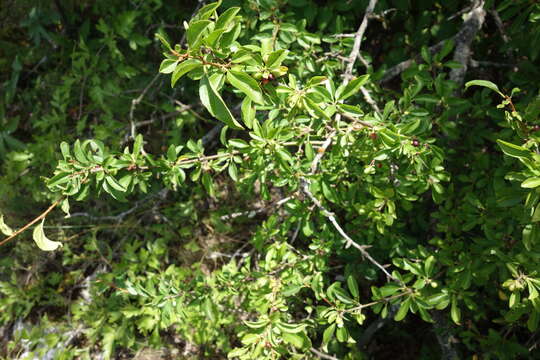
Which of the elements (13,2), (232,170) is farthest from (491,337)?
(13,2)

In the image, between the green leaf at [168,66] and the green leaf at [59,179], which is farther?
A: the green leaf at [59,179]

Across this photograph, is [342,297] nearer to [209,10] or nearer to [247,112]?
[247,112]

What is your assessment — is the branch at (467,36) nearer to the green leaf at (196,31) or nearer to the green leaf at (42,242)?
the green leaf at (196,31)

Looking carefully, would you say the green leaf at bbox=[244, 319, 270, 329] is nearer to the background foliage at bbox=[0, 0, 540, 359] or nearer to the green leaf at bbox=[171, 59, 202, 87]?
the background foliage at bbox=[0, 0, 540, 359]

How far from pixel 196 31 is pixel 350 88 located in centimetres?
60

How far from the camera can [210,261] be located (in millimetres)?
2895

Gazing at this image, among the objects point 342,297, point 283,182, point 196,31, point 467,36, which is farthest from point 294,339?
point 467,36

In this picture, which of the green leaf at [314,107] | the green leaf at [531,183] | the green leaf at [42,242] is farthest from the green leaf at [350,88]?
the green leaf at [42,242]

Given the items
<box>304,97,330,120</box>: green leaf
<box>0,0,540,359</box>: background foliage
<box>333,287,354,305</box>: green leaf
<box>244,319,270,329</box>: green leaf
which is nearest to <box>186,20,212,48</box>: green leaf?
<box>0,0,540,359</box>: background foliage

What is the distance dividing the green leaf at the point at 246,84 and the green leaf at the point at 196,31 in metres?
0.10

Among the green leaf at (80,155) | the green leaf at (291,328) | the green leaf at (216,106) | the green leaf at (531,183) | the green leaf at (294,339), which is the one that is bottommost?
Answer: the green leaf at (294,339)

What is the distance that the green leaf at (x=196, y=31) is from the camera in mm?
874

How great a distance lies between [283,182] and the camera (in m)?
1.63

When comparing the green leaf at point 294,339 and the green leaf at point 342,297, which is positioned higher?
the green leaf at point 342,297
